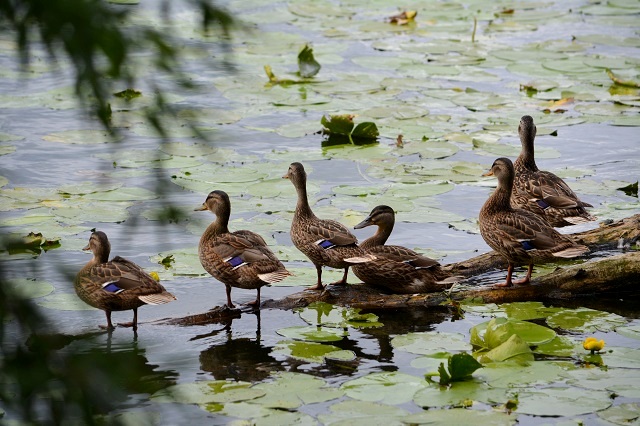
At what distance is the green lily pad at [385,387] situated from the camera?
606cm

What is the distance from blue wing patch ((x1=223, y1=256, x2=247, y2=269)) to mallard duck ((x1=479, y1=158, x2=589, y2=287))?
2006 millimetres

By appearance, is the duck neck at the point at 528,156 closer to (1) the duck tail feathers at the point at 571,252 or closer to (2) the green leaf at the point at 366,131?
(1) the duck tail feathers at the point at 571,252

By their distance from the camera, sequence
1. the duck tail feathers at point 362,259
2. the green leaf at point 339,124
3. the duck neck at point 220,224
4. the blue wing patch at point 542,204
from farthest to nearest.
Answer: the green leaf at point 339,124 < the blue wing patch at point 542,204 < the duck neck at point 220,224 < the duck tail feathers at point 362,259

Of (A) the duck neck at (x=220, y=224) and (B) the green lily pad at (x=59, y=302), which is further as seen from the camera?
(A) the duck neck at (x=220, y=224)

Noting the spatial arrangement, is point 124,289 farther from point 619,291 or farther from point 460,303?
point 619,291

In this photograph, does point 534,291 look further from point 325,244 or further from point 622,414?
point 622,414

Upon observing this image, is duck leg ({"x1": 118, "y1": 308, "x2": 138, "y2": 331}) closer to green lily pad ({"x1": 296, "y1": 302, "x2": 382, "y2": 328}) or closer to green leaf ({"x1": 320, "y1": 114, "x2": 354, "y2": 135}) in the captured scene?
green lily pad ({"x1": 296, "y1": 302, "x2": 382, "y2": 328})

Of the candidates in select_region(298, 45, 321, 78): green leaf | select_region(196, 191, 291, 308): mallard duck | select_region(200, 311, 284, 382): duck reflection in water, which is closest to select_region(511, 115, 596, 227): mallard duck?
select_region(196, 191, 291, 308): mallard duck

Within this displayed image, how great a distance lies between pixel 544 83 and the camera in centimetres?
1416

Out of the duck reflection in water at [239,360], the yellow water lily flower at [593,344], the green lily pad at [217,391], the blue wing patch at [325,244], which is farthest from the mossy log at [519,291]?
the green lily pad at [217,391]

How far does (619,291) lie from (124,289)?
12.6 feet

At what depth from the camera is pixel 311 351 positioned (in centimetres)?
692

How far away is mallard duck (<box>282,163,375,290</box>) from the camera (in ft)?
26.2

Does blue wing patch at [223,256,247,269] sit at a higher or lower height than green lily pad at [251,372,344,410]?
higher
